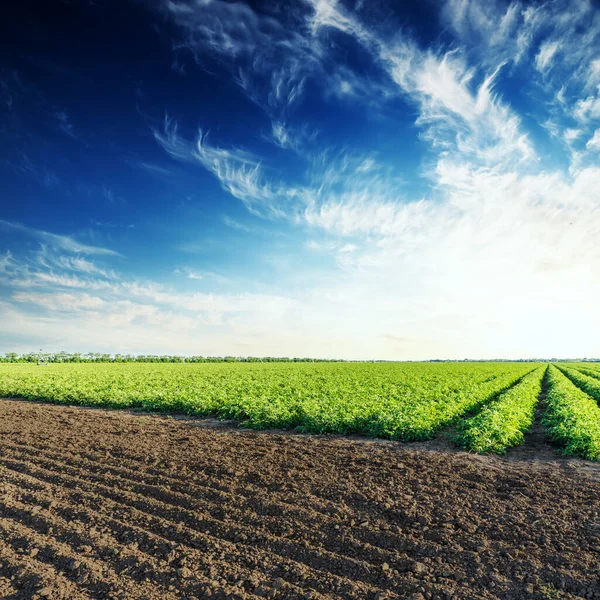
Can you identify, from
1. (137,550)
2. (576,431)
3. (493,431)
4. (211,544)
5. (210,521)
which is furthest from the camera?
(576,431)

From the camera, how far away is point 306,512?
7.72 metres

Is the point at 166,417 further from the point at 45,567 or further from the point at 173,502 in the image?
the point at 45,567

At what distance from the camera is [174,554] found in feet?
20.8

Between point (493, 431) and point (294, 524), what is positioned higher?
point (493, 431)

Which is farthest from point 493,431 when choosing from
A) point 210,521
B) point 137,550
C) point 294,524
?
point 137,550

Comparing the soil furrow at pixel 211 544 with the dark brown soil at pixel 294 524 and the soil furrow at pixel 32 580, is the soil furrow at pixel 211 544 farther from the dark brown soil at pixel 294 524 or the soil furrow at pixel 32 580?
the soil furrow at pixel 32 580

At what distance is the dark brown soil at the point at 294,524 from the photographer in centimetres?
571

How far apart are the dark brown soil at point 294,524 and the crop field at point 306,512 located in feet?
0.10

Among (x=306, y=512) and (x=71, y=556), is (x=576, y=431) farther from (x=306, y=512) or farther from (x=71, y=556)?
(x=71, y=556)

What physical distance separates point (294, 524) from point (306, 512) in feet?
1.61

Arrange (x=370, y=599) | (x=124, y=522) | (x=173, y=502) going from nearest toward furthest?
(x=370, y=599) < (x=124, y=522) < (x=173, y=502)

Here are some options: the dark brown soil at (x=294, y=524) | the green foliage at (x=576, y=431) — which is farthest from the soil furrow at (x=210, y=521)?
the green foliage at (x=576, y=431)

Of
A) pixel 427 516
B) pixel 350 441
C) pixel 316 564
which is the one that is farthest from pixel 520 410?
pixel 316 564

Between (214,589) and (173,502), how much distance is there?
3.05 metres
